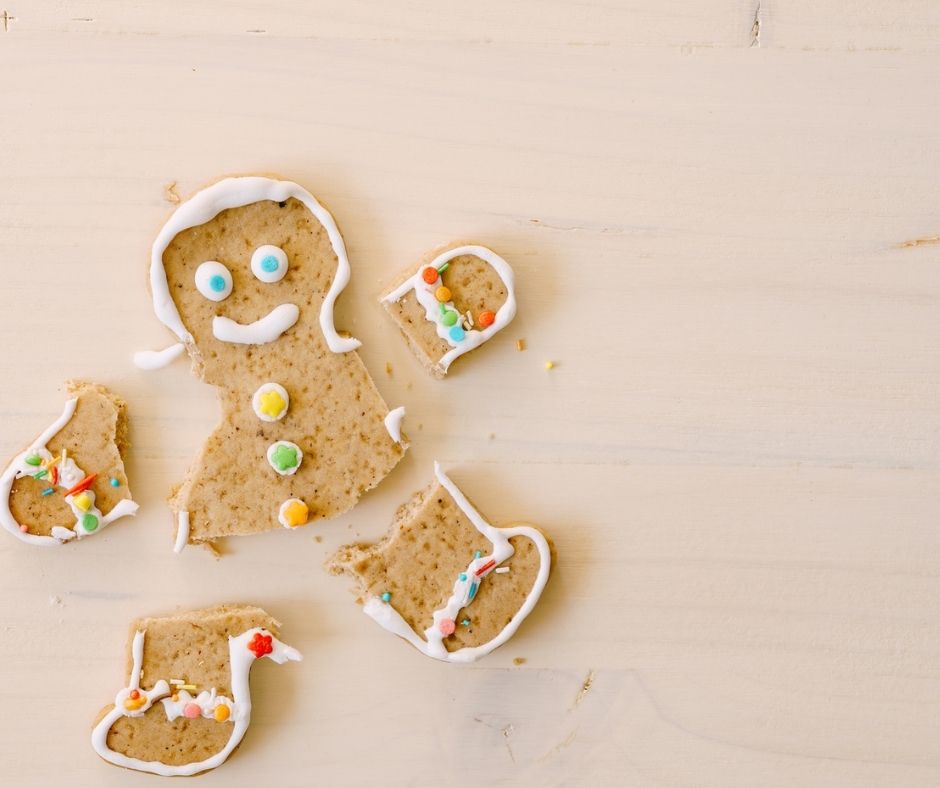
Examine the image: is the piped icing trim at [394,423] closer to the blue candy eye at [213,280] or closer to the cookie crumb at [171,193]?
the blue candy eye at [213,280]

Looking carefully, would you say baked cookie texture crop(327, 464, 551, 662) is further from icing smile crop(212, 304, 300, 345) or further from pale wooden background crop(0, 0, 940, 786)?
icing smile crop(212, 304, 300, 345)

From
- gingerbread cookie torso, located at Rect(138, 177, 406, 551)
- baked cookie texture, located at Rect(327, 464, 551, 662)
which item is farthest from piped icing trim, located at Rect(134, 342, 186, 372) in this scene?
baked cookie texture, located at Rect(327, 464, 551, 662)

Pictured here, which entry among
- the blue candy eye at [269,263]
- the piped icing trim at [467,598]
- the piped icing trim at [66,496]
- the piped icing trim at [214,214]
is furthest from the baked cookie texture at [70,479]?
the piped icing trim at [467,598]

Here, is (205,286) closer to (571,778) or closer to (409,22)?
(409,22)

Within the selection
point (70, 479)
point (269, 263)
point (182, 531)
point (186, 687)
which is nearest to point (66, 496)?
point (70, 479)

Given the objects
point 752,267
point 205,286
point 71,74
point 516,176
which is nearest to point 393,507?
point 205,286

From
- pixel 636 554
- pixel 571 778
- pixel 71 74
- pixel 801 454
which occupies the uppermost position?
pixel 71 74
